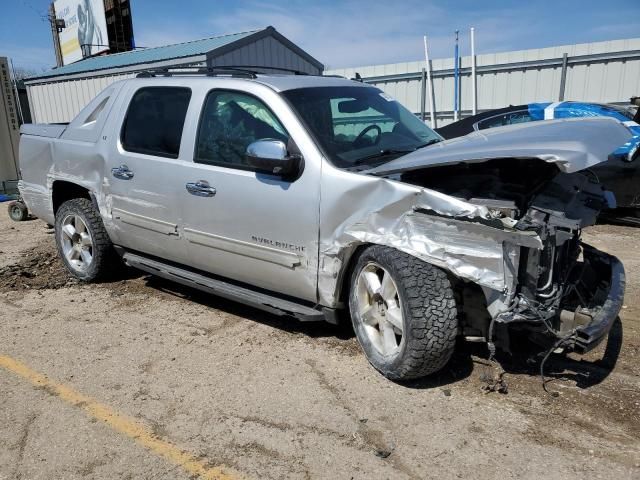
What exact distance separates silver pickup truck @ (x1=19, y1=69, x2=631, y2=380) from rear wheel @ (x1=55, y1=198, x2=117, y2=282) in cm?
19

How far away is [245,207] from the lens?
12.5 ft

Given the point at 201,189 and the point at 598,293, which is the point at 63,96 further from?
the point at 598,293

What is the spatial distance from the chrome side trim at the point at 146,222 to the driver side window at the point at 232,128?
621 mm

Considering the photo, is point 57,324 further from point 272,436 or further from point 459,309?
point 459,309

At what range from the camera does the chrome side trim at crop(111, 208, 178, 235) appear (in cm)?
438

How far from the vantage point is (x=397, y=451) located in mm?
2754

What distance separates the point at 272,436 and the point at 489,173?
2.07 metres

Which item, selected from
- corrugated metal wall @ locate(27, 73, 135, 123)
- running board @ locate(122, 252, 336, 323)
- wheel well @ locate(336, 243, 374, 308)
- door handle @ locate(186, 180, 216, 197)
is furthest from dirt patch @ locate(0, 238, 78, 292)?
corrugated metal wall @ locate(27, 73, 135, 123)

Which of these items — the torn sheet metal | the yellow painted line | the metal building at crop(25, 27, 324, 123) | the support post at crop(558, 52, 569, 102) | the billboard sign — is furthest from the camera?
the billboard sign

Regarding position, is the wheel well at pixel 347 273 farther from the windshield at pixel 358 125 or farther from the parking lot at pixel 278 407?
the windshield at pixel 358 125

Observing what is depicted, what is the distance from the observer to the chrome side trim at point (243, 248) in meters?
3.70

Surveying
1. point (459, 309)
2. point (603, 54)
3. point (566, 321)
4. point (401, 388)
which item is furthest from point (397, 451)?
point (603, 54)

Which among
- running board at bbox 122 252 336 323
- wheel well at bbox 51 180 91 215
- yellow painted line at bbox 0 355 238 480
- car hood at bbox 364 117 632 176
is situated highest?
car hood at bbox 364 117 632 176

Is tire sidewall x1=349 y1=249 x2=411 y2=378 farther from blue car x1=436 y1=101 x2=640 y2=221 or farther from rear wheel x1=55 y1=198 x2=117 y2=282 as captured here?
blue car x1=436 y1=101 x2=640 y2=221
